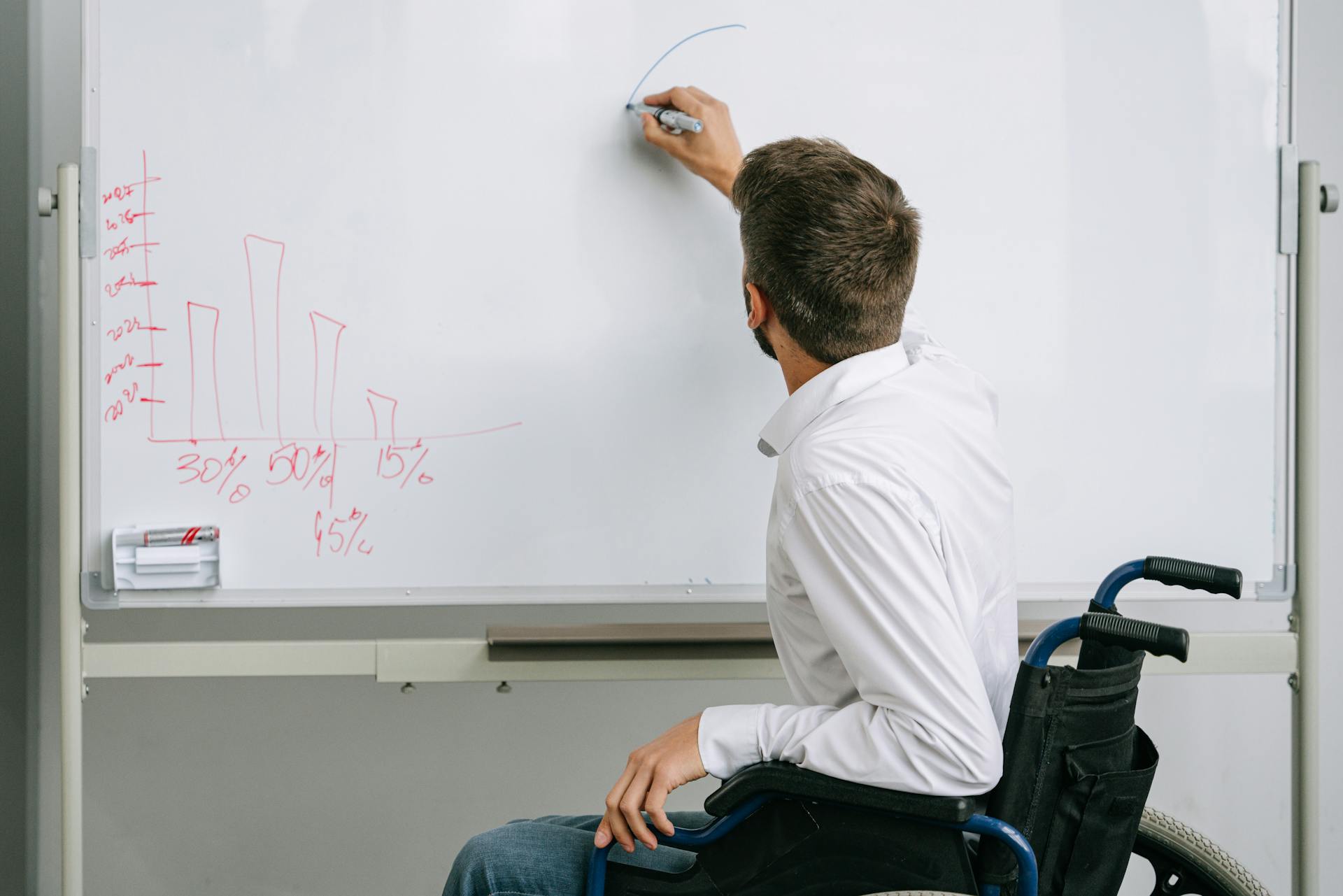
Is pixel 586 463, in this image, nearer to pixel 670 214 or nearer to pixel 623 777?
pixel 670 214

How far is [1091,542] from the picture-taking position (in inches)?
58.6

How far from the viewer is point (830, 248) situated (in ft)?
3.32

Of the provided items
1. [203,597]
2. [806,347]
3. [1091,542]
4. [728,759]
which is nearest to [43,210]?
[203,597]

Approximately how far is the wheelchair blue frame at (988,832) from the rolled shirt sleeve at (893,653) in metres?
0.03

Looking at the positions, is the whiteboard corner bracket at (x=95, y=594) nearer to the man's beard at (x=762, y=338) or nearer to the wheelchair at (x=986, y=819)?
the wheelchair at (x=986, y=819)

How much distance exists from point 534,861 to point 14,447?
1215 millimetres

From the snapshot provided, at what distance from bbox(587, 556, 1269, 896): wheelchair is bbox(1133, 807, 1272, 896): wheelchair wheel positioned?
0.29 m

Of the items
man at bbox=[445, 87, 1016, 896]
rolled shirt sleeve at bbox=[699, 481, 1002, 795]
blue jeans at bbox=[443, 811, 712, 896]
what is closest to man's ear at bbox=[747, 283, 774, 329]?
man at bbox=[445, 87, 1016, 896]

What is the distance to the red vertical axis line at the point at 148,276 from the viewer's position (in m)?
1.30

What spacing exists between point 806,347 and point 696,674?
0.54 m

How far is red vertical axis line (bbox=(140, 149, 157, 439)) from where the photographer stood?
4.26 feet

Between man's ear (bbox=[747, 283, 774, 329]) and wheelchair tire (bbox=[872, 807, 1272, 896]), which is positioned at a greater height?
man's ear (bbox=[747, 283, 774, 329])

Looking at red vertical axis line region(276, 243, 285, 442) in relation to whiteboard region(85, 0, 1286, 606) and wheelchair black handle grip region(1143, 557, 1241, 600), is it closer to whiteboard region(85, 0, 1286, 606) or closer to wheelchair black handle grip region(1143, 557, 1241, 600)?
whiteboard region(85, 0, 1286, 606)

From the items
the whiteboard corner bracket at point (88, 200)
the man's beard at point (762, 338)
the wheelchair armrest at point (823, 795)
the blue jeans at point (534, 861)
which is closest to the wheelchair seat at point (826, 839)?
the wheelchair armrest at point (823, 795)
